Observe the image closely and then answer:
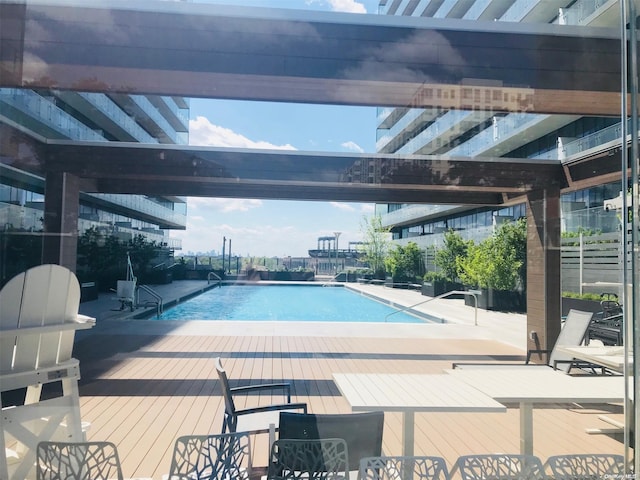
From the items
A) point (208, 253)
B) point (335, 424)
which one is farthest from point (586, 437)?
point (208, 253)

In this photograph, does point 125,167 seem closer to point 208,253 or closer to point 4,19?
point 208,253

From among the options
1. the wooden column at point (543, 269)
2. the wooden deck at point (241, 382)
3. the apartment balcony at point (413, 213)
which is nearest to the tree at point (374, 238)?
the apartment balcony at point (413, 213)

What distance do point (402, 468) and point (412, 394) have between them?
36 cm

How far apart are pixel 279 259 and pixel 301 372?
2.86 ft

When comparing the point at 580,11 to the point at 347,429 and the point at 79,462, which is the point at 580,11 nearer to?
the point at 347,429

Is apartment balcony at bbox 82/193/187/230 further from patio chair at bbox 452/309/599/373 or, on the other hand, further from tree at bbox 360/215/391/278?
patio chair at bbox 452/309/599/373

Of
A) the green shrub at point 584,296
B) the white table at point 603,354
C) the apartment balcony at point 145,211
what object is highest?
the apartment balcony at point 145,211

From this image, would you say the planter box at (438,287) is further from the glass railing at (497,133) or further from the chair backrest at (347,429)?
the chair backrest at (347,429)

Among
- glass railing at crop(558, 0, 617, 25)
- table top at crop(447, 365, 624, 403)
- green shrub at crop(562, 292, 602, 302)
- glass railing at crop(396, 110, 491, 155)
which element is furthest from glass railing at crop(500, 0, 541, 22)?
table top at crop(447, 365, 624, 403)

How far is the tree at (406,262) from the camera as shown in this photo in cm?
345

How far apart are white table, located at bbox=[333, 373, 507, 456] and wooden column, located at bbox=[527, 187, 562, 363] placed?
1544 millimetres

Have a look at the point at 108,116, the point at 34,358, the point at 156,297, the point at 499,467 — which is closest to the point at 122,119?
the point at 108,116

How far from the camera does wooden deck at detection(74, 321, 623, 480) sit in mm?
2166

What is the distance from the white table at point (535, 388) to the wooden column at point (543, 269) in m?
1.15
